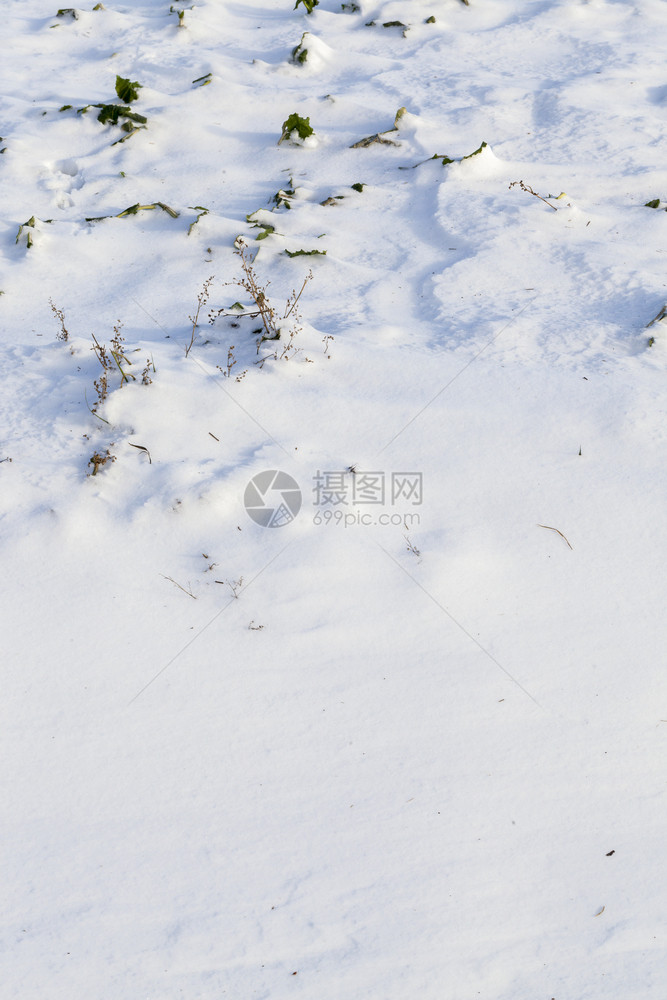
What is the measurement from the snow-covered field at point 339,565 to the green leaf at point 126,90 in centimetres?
46

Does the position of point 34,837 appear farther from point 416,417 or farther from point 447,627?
point 416,417

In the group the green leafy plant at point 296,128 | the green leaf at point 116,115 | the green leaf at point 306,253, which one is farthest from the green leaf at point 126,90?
the green leaf at point 306,253

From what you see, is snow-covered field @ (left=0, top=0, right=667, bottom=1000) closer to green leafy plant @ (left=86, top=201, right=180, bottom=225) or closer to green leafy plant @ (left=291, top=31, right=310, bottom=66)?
green leafy plant @ (left=86, top=201, right=180, bottom=225)

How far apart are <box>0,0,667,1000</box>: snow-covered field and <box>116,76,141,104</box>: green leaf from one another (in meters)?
0.46

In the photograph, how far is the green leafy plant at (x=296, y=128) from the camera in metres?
4.49

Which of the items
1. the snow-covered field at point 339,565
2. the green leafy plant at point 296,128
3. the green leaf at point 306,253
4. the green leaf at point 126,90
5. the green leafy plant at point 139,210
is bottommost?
the snow-covered field at point 339,565

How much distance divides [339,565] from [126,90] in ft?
12.7

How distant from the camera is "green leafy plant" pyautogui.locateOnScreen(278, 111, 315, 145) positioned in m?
4.49

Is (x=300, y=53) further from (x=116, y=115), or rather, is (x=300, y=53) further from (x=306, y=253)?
(x=306, y=253)

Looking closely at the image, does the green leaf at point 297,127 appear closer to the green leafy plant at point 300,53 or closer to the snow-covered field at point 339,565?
the snow-covered field at point 339,565

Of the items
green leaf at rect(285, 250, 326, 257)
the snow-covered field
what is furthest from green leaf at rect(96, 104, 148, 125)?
green leaf at rect(285, 250, 326, 257)

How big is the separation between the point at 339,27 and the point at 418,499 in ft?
15.1

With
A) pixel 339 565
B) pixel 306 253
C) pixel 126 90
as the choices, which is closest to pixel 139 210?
pixel 306 253

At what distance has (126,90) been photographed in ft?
15.8
